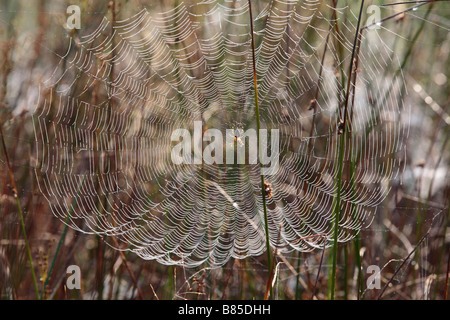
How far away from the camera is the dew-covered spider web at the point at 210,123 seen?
2.60 meters

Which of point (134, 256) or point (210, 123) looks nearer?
point (134, 256)

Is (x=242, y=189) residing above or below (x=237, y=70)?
below

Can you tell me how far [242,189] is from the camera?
3328 mm

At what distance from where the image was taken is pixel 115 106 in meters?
2.87

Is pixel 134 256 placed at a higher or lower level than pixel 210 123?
lower

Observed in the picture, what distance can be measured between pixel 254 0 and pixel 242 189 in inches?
53.0

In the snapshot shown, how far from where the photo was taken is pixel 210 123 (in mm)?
3256

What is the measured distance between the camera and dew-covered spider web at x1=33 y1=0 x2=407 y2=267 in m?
2.60

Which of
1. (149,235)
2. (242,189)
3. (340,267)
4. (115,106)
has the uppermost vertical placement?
(115,106)
